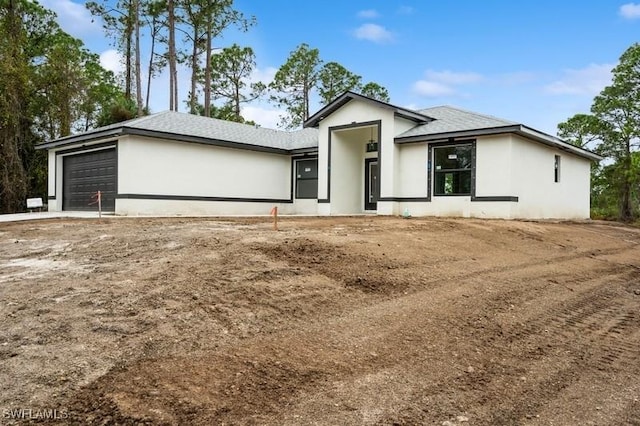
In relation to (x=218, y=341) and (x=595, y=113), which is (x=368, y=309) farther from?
(x=595, y=113)

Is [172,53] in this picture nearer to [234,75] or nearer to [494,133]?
[234,75]

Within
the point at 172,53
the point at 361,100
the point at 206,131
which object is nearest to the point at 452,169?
the point at 361,100

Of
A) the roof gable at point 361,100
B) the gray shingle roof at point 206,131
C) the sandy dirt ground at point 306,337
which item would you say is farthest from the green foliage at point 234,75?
the sandy dirt ground at point 306,337

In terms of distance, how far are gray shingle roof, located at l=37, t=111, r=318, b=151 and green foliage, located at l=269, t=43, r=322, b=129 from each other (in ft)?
41.4

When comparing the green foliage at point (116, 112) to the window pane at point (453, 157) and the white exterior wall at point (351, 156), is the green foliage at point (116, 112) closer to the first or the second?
the white exterior wall at point (351, 156)

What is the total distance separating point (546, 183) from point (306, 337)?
1499 cm

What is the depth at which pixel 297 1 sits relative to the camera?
1992 centimetres

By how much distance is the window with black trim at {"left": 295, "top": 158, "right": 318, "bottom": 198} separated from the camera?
19.8 m

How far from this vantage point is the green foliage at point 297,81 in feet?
113

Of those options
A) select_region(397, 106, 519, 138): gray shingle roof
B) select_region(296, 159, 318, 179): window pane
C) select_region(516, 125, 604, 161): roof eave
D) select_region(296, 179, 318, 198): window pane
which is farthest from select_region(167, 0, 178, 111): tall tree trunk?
select_region(516, 125, 604, 161): roof eave

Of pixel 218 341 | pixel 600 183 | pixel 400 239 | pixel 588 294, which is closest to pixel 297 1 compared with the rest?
pixel 400 239

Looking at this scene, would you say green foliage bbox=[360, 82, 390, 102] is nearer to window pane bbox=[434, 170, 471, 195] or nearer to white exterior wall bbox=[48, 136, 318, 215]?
white exterior wall bbox=[48, 136, 318, 215]

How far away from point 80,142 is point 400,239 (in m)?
14.1

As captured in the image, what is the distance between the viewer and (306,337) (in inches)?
160
